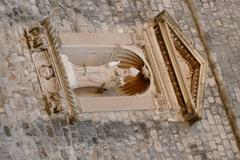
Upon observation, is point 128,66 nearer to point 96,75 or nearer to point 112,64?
point 112,64

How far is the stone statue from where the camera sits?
10.9 m

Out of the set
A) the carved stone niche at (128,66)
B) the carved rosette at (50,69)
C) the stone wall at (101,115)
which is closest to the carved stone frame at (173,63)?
the carved stone niche at (128,66)

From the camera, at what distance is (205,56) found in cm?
1247

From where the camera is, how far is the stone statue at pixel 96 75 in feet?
35.8

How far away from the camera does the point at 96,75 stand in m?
11.3

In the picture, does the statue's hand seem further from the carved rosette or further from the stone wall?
the carved rosette

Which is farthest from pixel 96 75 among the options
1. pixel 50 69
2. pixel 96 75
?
pixel 50 69

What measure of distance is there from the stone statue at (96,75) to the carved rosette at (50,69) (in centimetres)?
31

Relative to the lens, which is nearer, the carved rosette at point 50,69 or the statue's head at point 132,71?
the carved rosette at point 50,69

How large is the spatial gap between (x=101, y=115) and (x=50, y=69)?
1169 millimetres

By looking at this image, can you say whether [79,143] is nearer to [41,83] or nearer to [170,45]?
[41,83]

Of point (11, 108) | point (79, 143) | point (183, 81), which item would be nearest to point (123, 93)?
point (183, 81)

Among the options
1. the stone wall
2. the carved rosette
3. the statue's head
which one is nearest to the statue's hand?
the statue's head

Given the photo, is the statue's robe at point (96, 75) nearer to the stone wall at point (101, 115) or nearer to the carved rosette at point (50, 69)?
the carved rosette at point (50, 69)
